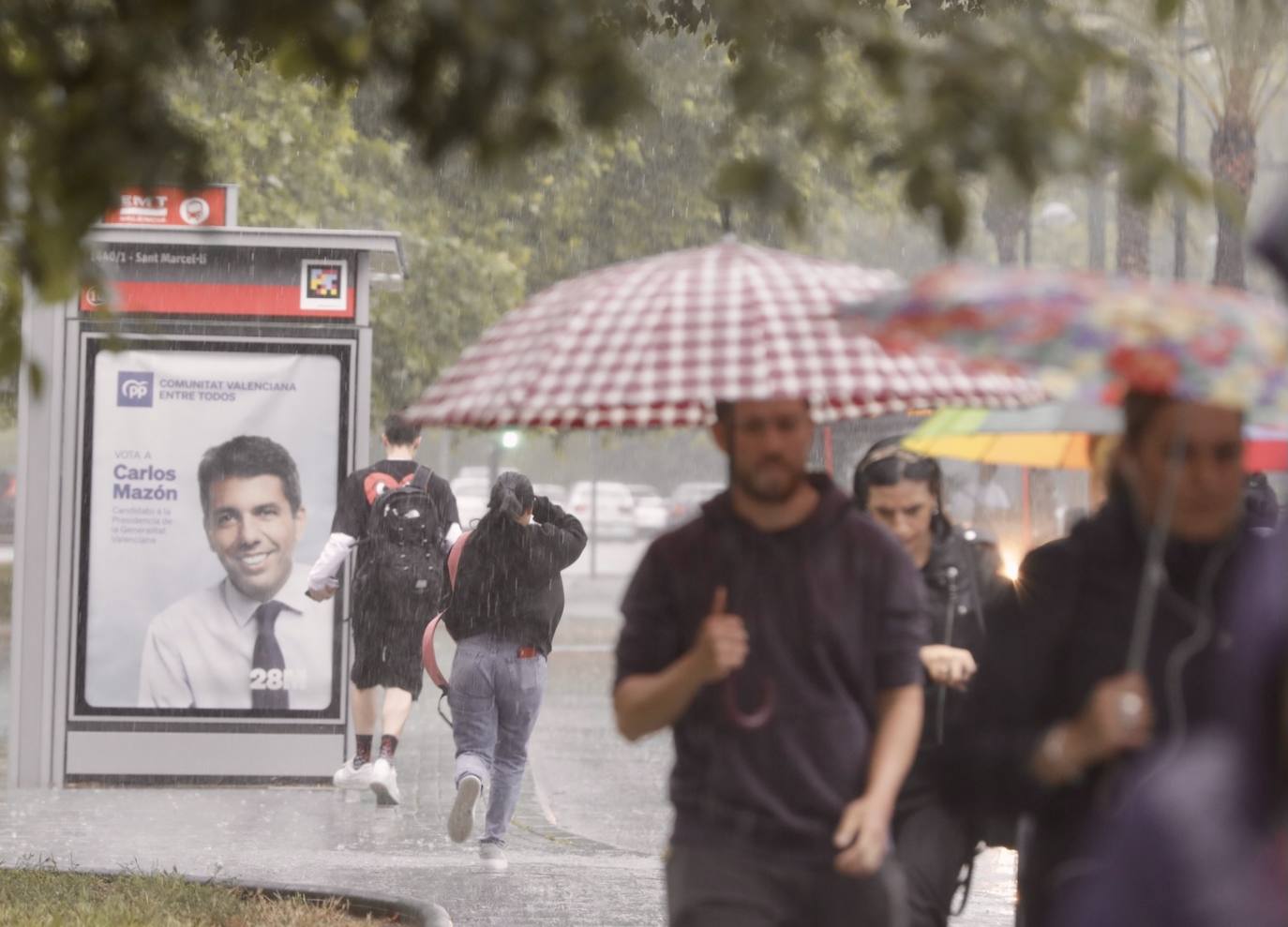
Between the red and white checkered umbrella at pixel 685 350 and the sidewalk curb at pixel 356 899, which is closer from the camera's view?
the red and white checkered umbrella at pixel 685 350

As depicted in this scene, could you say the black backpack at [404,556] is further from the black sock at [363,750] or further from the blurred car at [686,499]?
the blurred car at [686,499]

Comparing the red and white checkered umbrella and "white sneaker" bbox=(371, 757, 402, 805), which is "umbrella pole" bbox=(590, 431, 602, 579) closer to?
"white sneaker" bbox=(371, 757, 402, 805)

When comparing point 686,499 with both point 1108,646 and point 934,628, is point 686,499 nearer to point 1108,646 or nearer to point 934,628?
point 934,628

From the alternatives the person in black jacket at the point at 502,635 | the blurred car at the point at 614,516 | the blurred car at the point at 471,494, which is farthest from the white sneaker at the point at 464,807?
the blurred car at the point at 614,516

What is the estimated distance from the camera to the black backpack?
37.8ft

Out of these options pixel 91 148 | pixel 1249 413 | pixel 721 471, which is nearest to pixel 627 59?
pixel 91 148

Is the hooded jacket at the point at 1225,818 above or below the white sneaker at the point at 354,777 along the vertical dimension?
above

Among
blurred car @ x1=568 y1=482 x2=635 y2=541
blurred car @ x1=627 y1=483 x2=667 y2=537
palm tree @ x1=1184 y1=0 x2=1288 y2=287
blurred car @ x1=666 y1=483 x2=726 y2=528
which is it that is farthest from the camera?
blurred car @ x1=627 y1=483 x2=667 y2=537

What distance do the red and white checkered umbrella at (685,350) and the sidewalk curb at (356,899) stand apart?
11.6 feet

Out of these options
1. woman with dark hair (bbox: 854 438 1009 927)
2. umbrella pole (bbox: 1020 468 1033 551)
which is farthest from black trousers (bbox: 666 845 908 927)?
umbrella pole (bbox: 1020 468 1033 551)

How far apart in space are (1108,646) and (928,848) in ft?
5.52

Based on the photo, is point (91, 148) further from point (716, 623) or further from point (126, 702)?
point (126, 702)

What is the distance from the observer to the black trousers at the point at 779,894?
166 inches

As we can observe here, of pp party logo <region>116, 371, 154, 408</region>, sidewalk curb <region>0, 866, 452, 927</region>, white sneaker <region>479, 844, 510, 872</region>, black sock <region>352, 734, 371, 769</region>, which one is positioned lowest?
white sneaker <region>479, 844, 510, 872</region>
